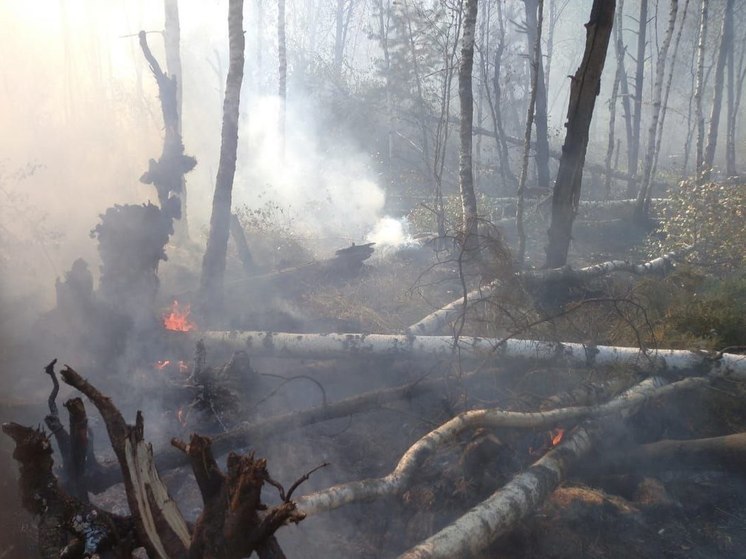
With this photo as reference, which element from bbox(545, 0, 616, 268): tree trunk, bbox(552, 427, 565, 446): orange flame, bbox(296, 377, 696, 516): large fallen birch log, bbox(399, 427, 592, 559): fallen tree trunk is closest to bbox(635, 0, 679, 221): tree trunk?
bbox(545, 0, 616, 268): tree trunk

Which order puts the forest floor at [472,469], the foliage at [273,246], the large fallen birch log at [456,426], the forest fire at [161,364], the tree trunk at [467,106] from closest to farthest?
the large fallen birch log at [456,426] < the forest floor at [472,469] < the forest fire at [161,364] < the tree trunk at [467,106] < the foliage at [273,246]

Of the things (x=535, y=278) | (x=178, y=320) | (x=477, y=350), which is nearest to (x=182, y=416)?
(x=178, y=320)

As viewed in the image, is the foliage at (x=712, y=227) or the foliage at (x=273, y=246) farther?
the foliage at (x=273, y=246)

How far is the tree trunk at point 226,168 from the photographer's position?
965 centimetres

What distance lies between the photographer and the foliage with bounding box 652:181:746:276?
10746 millimetres

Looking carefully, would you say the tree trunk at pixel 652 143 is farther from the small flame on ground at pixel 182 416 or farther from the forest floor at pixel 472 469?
the small flame on ground at pixel 182 416

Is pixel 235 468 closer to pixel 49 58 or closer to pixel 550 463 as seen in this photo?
pixel 550 463

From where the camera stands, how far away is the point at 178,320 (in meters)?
8.16

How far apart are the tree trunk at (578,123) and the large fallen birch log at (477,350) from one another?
3.46 m

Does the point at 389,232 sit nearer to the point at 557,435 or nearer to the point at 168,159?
the point at 168,159

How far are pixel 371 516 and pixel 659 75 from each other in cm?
1730

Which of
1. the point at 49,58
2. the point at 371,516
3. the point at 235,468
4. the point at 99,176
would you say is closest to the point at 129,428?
the point at 235,468

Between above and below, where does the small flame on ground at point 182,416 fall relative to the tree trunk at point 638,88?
below

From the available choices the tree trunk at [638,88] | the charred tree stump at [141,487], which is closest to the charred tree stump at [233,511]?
the charred tree stump at [141,487]
